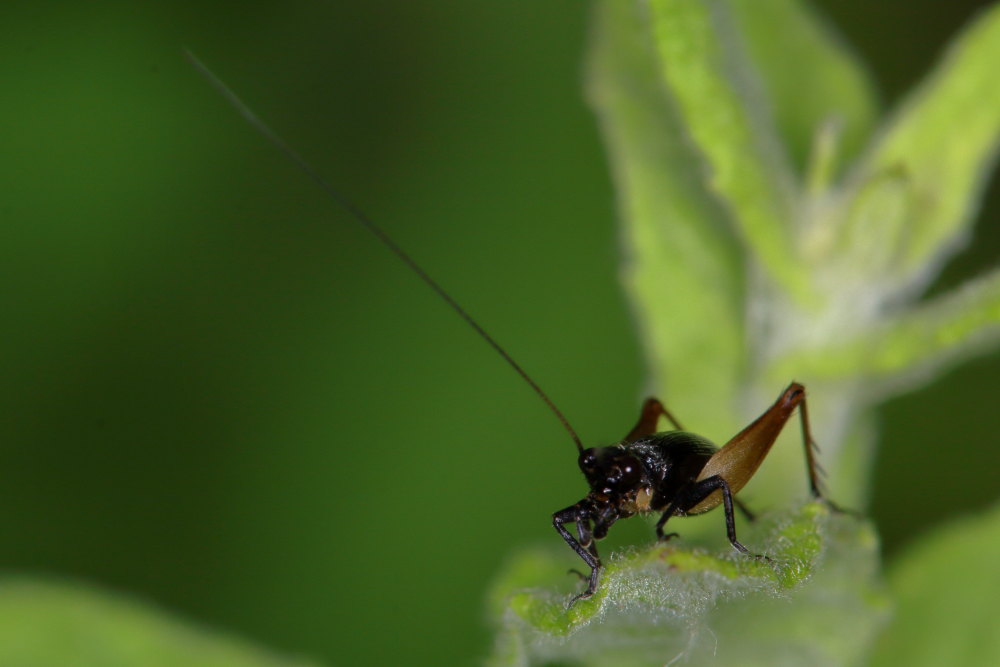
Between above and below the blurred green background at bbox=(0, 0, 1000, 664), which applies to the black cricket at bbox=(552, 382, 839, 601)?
below

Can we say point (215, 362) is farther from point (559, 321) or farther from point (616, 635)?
point (616, 635)

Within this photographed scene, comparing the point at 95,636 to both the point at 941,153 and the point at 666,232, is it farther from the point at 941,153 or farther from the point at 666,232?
the point at 941,153

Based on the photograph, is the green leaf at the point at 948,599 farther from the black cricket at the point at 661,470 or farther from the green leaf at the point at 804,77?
the green leaf at the point at 804,77

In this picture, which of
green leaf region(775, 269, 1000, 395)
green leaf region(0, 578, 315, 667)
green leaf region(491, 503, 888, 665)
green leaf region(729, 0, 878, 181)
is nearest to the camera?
green leaf region(491, 503, 888, 665)

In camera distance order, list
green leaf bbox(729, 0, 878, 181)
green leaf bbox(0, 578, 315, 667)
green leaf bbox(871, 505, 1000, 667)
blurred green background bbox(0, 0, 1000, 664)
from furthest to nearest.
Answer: blurred green background bbox(0, 0, 1000, 664) → green leaf bbox(729, 0, 878, 181) → green leaf bbox(0, 578, 315, 667) → green leaf bbox(871, 505, 1000, 667)

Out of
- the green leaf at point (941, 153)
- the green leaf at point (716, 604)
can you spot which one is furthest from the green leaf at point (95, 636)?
the green leaf at point (941, 153)

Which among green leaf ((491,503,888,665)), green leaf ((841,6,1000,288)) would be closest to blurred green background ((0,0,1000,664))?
green leaf ((841,6,1000,288))

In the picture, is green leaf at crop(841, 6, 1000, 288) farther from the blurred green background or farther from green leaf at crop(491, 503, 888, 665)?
the blurred green background
